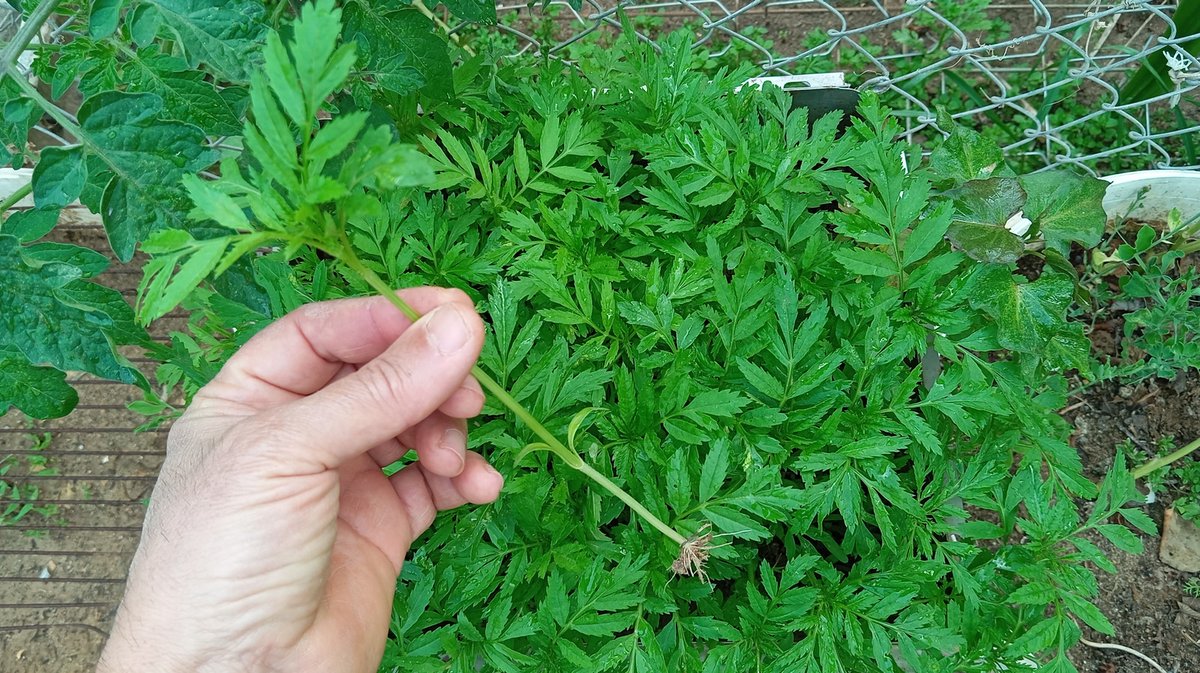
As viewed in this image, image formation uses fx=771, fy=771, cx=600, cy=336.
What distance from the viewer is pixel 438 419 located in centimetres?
147

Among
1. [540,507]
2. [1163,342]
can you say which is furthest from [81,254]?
[1163,342]

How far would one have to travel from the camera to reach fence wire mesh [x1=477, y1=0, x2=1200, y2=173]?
265 centimetres

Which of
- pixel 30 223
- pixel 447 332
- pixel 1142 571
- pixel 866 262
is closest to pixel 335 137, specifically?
pixel 447 332

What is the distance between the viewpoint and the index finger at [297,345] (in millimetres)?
1441

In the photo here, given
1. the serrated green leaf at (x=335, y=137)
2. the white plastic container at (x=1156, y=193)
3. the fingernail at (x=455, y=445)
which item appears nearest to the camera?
the serrated green leaf at (x=335, y=137)

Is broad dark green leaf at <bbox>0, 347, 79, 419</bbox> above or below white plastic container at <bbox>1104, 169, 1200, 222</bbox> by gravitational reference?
above

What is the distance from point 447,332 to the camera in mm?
1162

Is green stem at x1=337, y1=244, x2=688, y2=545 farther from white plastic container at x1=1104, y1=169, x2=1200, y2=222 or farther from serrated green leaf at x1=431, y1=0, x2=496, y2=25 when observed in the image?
white plastic container at x1=1104, y1=169, x2=1200, y2=222

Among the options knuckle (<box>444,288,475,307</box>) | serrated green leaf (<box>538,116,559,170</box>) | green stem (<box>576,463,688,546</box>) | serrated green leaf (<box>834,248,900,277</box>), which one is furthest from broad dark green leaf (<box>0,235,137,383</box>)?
serrated green leaf (<box>834,248,900,277</box>)

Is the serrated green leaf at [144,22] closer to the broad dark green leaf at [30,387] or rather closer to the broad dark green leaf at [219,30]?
the broad dark green leaf at [219,30]

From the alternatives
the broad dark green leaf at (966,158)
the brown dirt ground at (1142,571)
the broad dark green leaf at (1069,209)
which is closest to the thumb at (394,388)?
the broad dark green leaf at (966,158)

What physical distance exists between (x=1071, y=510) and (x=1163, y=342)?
1.15 m

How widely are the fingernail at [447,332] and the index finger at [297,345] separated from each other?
284 millimetres

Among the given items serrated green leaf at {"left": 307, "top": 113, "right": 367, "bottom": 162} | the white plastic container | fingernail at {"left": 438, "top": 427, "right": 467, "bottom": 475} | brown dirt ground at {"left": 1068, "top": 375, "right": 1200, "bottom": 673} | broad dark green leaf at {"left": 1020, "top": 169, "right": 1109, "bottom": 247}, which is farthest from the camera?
the white plastic container
